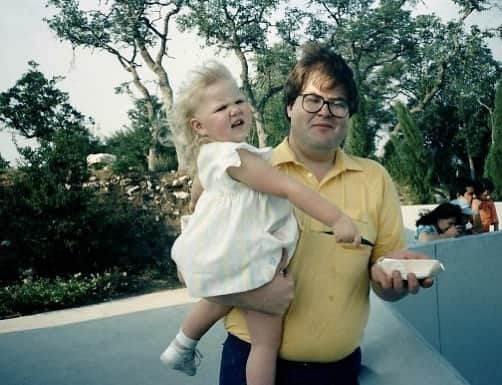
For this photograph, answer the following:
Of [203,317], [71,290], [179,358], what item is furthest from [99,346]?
[203,317]

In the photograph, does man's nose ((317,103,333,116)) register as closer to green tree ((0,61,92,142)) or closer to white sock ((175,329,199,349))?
white sock ((175,329,199,349))

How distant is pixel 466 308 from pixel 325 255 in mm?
2422

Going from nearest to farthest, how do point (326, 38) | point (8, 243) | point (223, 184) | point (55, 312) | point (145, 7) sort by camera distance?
point (223, 184) → point (55, 312) → point (8, 243) → point (145, 7) → point (326, 38)

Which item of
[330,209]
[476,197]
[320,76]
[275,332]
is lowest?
[476,197]

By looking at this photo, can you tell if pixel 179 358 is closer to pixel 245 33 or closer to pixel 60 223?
pixel 60 223

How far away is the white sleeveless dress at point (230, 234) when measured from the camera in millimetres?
1327

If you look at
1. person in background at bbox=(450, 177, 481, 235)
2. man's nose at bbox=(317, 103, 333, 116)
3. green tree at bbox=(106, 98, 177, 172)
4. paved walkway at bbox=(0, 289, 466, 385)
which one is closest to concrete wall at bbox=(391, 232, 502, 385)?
paved walkway at bbox=(0, 289, 466, 385)

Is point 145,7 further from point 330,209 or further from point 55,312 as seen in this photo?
point 330,209

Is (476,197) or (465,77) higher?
(465,77)

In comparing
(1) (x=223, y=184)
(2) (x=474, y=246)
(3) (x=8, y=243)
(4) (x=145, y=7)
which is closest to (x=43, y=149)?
(3) (x=8, y=243)

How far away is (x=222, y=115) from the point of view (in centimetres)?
152

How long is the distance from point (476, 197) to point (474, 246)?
3745 millimetres

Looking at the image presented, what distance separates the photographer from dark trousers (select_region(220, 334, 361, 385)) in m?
1.40

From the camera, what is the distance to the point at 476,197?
6.82m
